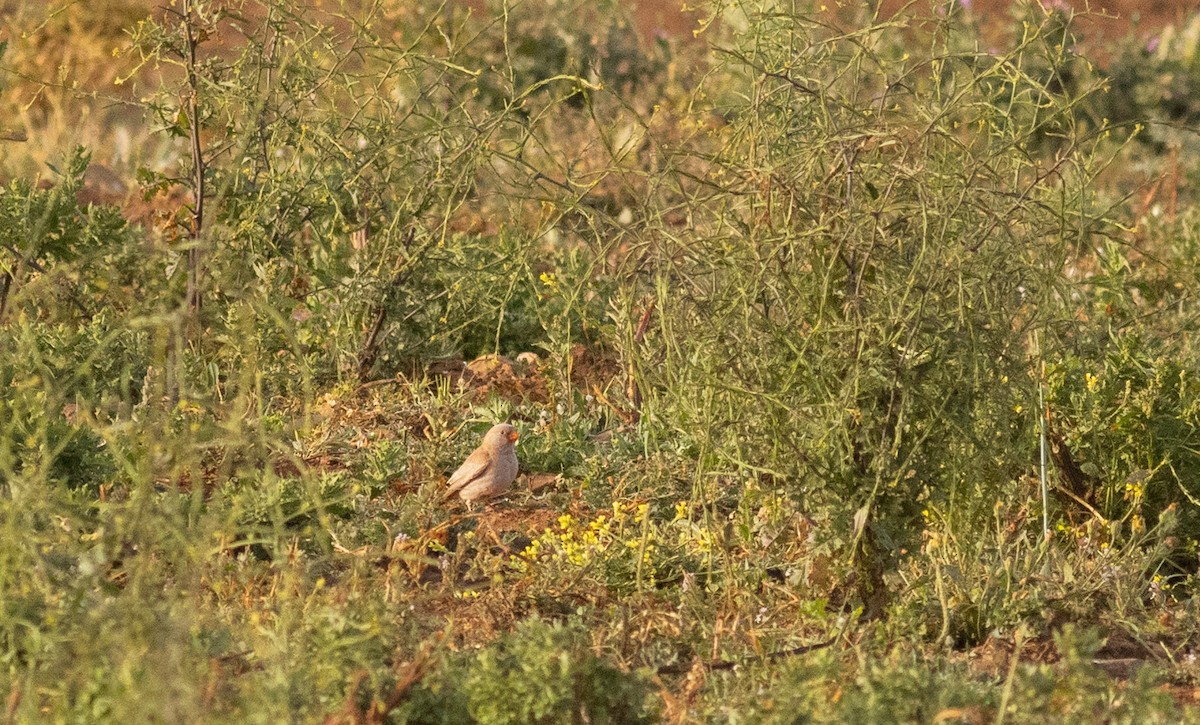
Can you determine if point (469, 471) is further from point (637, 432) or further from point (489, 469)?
point (637, 432)

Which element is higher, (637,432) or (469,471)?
(469,471)

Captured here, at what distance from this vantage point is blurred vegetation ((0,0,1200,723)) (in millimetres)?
2871

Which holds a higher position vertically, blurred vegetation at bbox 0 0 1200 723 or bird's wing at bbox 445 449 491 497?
blurred vegetation at bbox 0 0 1200 723

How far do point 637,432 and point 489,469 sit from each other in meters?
0.69

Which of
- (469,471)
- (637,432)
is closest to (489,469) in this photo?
(469,471)

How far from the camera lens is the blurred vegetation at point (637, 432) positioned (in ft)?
9.42

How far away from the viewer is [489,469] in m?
4.35

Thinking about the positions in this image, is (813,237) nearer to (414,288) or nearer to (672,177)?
(672,177)

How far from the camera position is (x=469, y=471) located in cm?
437

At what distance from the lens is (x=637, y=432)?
491 cm

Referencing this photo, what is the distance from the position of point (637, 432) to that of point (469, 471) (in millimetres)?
715

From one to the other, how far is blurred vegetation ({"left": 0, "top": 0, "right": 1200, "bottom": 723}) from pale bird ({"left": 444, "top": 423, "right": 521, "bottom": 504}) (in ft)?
0.28

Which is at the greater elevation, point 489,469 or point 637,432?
point 489,469

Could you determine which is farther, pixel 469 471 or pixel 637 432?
pixel 637 432
